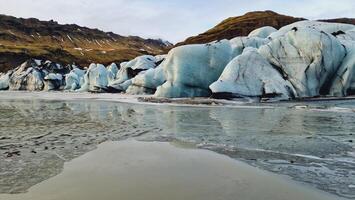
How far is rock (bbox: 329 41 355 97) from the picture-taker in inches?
887

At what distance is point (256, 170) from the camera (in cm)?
582

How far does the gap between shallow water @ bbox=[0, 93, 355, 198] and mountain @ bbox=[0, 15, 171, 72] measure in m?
92.1

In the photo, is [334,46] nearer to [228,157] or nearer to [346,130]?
[346,130]

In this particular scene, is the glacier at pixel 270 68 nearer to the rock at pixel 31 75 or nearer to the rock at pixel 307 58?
the rock at pixel 307 58

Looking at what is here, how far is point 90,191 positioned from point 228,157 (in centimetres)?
290

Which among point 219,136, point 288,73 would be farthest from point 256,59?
point 219,136

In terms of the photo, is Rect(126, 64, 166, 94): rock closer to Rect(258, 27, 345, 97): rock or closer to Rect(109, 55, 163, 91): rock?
Rect(109, 55, 163, 91): rock

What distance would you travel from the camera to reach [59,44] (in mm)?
149250

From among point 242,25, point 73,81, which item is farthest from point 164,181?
point 242,25

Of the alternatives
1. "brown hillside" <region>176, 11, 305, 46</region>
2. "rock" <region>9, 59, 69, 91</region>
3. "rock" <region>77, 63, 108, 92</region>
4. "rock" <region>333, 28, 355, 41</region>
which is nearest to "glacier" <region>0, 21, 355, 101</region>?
"rock" <region>333, 28, 355, 41</region>

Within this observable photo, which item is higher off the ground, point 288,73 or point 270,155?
point 288,73

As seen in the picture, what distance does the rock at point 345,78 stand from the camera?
22531 millimetres

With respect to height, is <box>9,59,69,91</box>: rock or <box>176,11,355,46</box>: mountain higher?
<box>176,11,355,46</box>: mountain

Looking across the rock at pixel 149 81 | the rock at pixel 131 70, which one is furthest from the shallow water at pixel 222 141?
the rock at pixel 131 70
